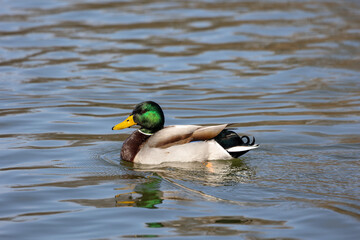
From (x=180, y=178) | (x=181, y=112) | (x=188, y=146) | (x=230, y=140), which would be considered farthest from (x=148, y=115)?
(x=181, y=112)

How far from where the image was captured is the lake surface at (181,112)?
21.9 ft

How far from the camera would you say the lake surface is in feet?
21.9

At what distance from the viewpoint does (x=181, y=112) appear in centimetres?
1140

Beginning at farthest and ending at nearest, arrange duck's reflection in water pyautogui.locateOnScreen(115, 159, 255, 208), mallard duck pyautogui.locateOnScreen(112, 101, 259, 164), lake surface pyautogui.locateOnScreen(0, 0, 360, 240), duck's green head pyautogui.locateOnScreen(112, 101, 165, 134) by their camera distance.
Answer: duck's green head pyautogui.locateOnScreen(112, 101, 165, 134)
mallard duck pyautogui.locateOnScreen(112, 101, 259, 164)
duck's reflection in water pyautogui.locateOnScreen(115, 159, 255, 208)
lake surface pyautogui.locateOnScreen(0, 0, 360, 240)

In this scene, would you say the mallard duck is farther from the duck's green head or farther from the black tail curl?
the duck's green head

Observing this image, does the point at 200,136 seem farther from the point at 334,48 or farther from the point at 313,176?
the point at 334,48

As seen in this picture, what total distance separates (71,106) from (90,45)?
188 inches

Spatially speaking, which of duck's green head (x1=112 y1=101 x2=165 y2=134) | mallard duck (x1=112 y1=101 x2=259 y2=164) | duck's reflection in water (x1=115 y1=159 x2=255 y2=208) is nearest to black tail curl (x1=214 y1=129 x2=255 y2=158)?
mallard duck (x1=112 y1=101 x2=259 y2=164)

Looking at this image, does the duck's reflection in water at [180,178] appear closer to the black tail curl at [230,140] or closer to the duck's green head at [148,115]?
the black tail curl at [230,140]

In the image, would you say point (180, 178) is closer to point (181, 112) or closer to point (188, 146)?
point (188, 146)

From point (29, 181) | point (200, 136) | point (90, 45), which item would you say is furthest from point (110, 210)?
point (90, 45)

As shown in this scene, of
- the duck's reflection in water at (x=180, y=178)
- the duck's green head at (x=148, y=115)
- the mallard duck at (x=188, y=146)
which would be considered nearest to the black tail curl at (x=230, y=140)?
the mallard duck at (x=188, y=146)

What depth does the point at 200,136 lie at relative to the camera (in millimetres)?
8641

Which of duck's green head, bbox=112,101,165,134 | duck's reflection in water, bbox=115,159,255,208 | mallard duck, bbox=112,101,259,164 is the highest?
duck's green head, bbox=112,101,165,134
